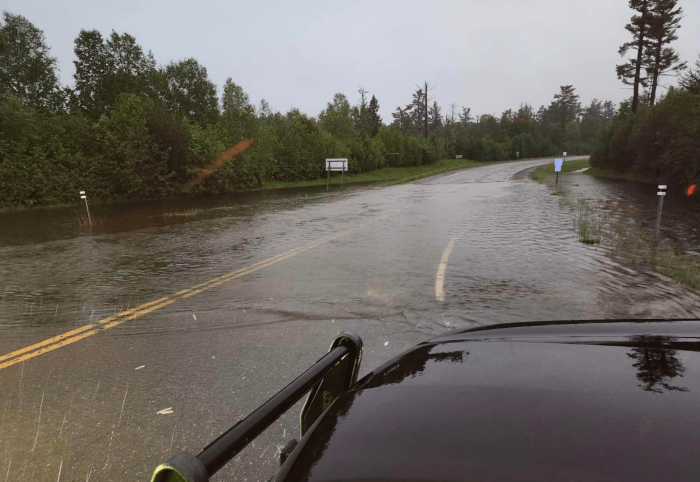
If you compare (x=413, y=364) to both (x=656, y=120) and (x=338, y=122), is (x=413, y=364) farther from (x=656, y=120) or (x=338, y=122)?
(x=338, y=122)

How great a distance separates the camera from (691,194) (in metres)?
27.9

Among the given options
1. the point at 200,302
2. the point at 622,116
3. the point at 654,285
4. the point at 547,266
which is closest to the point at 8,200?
the point at 200,302

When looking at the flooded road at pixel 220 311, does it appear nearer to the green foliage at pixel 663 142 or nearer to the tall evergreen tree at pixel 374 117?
the green foliage at pixel 663 142

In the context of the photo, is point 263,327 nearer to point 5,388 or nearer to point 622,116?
point 5,388

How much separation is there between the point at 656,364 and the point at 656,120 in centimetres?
4608

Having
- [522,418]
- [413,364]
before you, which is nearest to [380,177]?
[413,364]

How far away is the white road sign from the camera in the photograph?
35562 mm

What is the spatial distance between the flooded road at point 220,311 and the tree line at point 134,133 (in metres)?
17.4

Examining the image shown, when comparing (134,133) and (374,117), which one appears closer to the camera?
(134,133)

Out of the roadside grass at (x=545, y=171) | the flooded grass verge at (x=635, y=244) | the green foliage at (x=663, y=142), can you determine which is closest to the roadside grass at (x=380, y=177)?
the roadside grass at (x=545, y=171)

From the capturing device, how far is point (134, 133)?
30.7 m

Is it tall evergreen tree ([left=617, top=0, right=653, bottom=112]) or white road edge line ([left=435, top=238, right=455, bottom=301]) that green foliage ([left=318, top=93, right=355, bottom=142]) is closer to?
tall evergreen tree ([left=617, top=0, right=653, bottom=112])

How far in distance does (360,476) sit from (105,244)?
12430mm

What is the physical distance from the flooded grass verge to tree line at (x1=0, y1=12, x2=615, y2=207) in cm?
2717
